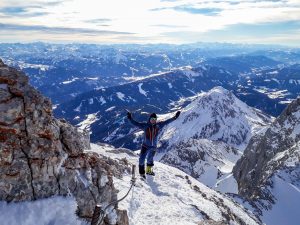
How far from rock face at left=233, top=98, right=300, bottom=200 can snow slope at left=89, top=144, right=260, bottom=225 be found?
48.6m

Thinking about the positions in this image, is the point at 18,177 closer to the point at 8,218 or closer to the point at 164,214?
the point at 8,218

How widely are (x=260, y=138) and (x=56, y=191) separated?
154466mm

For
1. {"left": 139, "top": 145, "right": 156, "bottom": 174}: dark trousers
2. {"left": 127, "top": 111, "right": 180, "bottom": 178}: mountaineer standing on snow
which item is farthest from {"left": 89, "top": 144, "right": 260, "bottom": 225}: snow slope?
{"left": 127, "top": 111, "right": 180, "bottom": 178}: mountaineer standing on snow

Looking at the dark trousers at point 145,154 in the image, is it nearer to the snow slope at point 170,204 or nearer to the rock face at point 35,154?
the snow slope at point 170,204

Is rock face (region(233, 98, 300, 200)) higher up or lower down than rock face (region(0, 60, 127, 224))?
lower down

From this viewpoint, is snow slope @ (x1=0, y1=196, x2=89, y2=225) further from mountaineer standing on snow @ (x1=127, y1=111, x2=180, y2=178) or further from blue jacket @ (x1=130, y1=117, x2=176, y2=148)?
blue jacket @ (x1=130, y1=117, x2=176, y2=148)

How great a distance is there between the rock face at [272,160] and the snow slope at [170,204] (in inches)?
1914

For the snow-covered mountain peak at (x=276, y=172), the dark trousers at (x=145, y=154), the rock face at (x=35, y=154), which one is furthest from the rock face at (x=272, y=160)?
the rock face at (x=35, y=154)

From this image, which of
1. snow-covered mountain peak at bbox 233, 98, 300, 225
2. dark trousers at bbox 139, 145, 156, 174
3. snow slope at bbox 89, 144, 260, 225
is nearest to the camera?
snow slope at bbox 89, 144, 260, 225

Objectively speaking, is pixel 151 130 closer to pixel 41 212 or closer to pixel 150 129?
pixel 150 129

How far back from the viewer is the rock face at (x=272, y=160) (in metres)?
99.9

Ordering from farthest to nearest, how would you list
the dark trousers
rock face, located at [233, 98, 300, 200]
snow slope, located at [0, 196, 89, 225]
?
rock face, located at [233, 98, 300, 200] → the dark trousers → snow slope, located at [0, 196, 89, 225]

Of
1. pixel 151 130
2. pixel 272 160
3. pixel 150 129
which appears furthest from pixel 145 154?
pixel 272 160

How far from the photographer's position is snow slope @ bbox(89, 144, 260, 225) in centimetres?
3158
